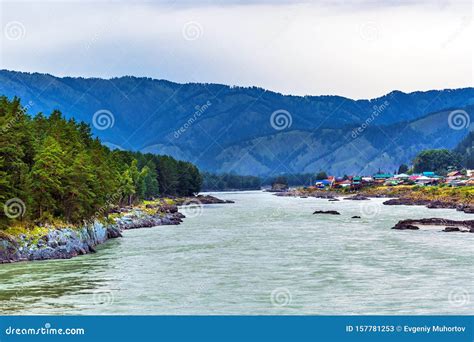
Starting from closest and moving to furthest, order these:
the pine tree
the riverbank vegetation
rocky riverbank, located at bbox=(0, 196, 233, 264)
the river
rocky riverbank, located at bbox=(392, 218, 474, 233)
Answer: the river → rocky riverbank, located at bbox=(0, 196, 233, 264) → the riverbank vegetation → the pine tree → rocky riverbank, located at bbox=(392, 218, 474, 233)

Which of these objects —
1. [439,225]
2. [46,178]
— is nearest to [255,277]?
[46,178]

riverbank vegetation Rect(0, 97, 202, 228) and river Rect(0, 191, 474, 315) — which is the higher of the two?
riverbank vegetation Rect(0, 97, 202, 228)

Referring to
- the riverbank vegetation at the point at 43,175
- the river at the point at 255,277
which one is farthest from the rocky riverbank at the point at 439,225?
the riverbank vegetation at the point at 43,175

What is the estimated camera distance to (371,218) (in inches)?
4311

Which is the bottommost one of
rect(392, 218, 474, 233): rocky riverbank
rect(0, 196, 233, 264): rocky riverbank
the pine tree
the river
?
the river

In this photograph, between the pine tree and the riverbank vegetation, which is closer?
the riverbank vegetation

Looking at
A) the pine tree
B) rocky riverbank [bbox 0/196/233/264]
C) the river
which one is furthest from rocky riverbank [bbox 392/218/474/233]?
the pine tree

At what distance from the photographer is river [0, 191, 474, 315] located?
1451 inches

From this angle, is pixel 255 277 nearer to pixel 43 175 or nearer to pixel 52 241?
pixel 52 241

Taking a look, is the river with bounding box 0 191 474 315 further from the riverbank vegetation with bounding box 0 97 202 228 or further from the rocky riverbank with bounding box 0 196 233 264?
the riverbank vegetation with bounding box 0 97 202 228

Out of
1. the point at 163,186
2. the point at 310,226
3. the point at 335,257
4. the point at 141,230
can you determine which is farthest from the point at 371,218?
the point at 163,186

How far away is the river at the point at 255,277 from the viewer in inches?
1451

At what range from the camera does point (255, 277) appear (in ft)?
155

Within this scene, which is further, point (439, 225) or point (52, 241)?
point (439, 225)
